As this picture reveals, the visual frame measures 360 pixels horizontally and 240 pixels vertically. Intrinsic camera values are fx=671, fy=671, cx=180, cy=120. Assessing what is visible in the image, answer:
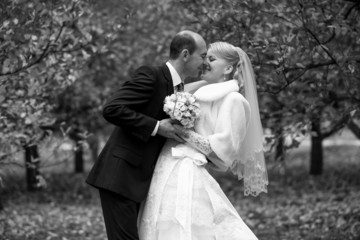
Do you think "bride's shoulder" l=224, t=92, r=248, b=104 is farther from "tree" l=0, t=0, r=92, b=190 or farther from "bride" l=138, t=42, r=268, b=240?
"tree" l=0, t=0, r=92, b=190

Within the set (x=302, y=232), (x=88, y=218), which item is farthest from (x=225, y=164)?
(x=88, y=218)

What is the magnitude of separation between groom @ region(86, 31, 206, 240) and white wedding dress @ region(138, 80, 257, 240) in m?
0.13

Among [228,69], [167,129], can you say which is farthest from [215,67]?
[167,129]

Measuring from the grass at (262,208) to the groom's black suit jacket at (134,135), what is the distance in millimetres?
3242

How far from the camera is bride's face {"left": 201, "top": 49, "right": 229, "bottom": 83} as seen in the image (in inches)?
196

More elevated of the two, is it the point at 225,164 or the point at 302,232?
the point at 225,164

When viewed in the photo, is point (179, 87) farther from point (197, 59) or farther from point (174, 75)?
point (197, 59)

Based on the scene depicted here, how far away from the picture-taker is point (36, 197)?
13.8 metres

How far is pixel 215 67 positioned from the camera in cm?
500

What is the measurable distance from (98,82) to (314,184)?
16.9 ft

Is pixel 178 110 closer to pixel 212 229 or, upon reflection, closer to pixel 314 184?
pixel 212 229

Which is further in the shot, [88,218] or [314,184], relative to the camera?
[314,184]

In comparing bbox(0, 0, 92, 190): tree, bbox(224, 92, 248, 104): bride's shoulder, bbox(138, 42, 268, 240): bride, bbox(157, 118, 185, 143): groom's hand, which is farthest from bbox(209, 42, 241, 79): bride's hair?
bbox(0, 0, 92, 190): tree

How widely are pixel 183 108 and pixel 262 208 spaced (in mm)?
7368
